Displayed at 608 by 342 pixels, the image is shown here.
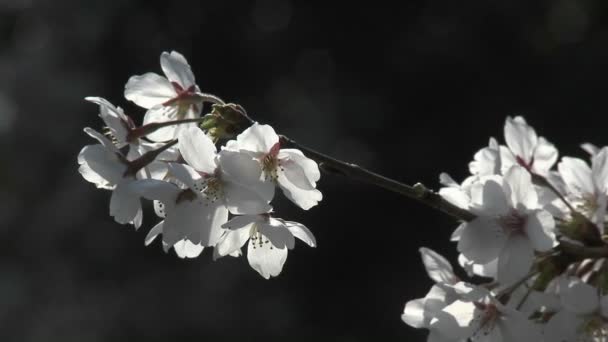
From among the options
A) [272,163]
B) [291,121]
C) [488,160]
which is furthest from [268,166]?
[291,121]

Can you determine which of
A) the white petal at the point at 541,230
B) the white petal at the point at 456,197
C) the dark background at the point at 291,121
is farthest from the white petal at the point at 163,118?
the dark background at the point at 291,121

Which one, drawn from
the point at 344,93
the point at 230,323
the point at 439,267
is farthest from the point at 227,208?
the point at 344,93

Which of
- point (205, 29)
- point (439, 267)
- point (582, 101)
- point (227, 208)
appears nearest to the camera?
point (227, 208)

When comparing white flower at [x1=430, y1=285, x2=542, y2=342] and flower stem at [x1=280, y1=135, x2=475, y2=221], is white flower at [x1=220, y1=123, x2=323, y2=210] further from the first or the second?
white flower at [x1=430, y1=285, x2=542, y2=342]

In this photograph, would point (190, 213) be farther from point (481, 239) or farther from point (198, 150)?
point (481, 239)

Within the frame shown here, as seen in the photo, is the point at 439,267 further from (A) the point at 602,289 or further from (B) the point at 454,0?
(B) the point at 454,0

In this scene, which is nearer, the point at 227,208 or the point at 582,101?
the point at 227,208

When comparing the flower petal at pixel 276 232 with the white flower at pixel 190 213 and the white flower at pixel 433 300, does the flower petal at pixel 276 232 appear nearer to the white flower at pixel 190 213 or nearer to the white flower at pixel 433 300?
the white flower at pixel 190 213
